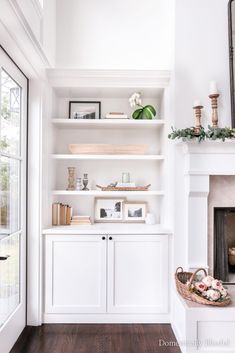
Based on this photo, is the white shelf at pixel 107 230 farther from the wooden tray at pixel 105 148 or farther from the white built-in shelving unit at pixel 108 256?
the wooden tray at pixel 105 148

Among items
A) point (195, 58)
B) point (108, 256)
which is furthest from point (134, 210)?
point (195, 58)

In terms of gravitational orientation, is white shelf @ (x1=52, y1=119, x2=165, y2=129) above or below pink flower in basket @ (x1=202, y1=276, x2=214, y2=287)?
above

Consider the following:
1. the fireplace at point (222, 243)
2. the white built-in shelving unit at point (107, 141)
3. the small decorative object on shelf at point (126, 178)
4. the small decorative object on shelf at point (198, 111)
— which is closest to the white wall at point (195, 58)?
the small decorative object on shelf at point (198, 111)

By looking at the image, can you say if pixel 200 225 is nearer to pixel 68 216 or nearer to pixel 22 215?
pixel 68 216

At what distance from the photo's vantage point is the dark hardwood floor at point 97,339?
2453 millimetres

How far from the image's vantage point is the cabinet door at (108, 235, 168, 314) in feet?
9.47

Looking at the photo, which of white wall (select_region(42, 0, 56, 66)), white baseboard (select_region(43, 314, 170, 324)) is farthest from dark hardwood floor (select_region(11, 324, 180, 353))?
white wall (select_region(42, 0, 56, 66))

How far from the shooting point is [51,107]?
3.14m

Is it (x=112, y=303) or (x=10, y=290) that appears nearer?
(x=10, y=290)

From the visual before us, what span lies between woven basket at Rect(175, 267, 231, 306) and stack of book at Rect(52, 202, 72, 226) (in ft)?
3.84

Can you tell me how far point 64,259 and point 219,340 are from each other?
1.42 meters

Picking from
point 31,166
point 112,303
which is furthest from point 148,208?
point 31,166

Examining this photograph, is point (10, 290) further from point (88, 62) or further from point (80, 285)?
point (88, 62)

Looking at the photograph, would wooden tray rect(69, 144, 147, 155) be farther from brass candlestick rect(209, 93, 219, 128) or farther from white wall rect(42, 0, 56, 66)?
white wall rect(42, 0, 56, 66)
